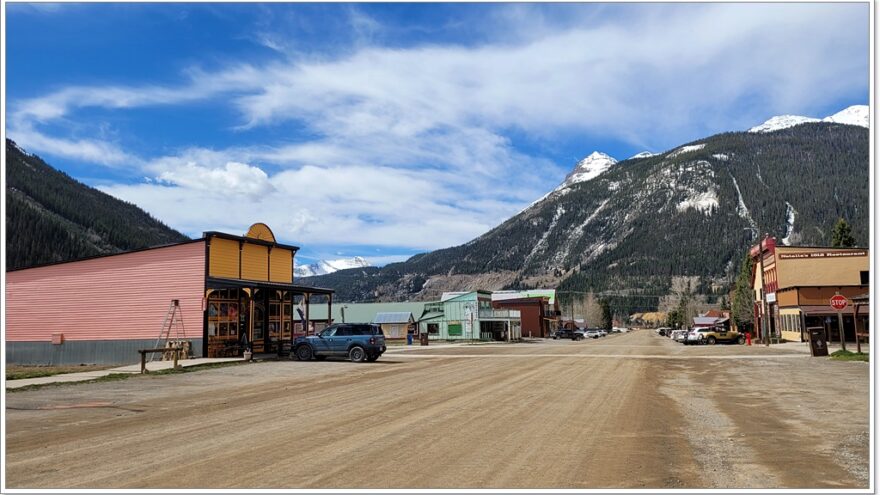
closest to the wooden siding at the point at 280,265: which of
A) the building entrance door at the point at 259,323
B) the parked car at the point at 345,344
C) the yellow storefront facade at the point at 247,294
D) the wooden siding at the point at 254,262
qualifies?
the yellow storefront facade at the point at 247,294

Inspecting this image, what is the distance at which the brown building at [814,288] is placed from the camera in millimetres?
52656

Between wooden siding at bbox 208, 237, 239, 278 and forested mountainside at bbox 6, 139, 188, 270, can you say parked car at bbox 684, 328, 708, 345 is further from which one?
forested mountainside at bbox 6, 139, 188, 270

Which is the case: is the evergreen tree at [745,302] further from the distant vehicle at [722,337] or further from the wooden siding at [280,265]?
the wooden siding at [280,265]

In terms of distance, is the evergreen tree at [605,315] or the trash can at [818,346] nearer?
the trash can at [818,346]

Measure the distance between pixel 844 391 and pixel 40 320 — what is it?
3842 centimetres

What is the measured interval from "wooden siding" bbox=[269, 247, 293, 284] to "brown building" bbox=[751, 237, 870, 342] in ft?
118

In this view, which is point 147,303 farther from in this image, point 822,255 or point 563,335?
point 563,335

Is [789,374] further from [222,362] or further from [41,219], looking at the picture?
[41,219]

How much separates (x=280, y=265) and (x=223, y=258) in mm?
5945

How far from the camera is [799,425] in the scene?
11.7 metres

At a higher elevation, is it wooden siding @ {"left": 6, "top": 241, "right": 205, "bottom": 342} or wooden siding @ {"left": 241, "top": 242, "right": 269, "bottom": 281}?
wooden siding @ {"left": 241, "top": 242, "right": 269, "bottom": 281}

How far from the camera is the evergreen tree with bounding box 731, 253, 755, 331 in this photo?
80.7 meters

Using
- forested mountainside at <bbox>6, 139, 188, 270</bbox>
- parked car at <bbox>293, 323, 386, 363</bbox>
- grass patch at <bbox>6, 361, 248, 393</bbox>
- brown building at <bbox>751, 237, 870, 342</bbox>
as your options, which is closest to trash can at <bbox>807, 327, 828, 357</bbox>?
brown building at <bbox>751, 237, 870, 342</bbox>

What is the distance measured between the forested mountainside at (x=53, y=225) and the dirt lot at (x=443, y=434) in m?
122
